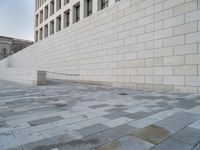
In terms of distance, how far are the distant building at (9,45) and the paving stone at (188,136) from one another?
56803 mm

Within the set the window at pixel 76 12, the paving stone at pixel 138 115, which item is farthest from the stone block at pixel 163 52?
the window at pixel 76 12

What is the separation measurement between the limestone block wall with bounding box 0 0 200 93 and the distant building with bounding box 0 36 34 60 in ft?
153

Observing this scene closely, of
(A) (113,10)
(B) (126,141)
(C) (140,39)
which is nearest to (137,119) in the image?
(B) (126,141)

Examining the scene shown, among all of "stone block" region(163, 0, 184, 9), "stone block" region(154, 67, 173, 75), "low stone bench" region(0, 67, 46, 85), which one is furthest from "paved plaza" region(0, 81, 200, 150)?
"low stone bench" region(0, 67, 46, 85)

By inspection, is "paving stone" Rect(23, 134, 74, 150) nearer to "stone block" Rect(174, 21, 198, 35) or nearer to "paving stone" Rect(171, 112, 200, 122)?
"paving stone" Rect(171, 112, 200, 122)

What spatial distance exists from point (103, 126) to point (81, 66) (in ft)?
32.8

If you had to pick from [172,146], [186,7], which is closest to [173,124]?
[172,146]

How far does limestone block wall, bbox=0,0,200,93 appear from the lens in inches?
243

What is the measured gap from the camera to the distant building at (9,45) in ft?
168

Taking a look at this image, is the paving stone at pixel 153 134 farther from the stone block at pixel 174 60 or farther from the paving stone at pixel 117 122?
Answer: the stone block at pixel 174 60

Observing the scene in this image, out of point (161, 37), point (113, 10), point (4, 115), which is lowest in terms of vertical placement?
point (4, 115)

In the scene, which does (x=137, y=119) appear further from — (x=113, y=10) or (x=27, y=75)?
(x=27, y=75)

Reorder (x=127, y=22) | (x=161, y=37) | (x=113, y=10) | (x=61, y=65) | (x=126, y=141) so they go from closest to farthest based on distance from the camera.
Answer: (x=126, y=141), (x=161, y=37), (x=127, y=22), (x=113, y=10), (x=61, y=65)

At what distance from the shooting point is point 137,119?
3.06 m
